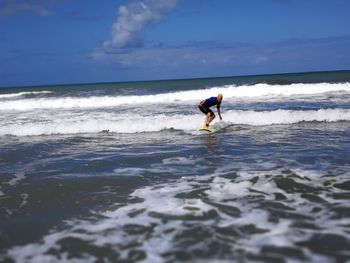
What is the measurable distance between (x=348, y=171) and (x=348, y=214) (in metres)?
2.15

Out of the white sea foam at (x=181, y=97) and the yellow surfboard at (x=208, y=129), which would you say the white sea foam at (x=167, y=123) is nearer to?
the yellow surfboard at (x=208, y=129)

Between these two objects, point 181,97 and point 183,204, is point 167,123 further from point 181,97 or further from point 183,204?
point 181,97

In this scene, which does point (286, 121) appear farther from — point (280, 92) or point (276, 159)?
point (280, 92)

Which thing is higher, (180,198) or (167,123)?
(167,123)

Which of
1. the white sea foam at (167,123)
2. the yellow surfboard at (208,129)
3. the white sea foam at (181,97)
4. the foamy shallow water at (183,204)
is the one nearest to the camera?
the foamy shallow water at (183,204)

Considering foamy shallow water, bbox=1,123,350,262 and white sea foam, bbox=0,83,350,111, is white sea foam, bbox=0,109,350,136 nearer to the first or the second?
foamy shallow water, bbox=1,123,350,262

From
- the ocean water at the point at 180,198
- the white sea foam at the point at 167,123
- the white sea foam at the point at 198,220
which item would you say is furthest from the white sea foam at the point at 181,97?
the white sea foam at the point at 198,220

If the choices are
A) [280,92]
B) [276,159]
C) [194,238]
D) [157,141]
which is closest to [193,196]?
[194,238]

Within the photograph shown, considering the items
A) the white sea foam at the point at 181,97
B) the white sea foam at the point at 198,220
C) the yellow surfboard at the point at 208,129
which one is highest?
the white sea foam at the point at 181,97

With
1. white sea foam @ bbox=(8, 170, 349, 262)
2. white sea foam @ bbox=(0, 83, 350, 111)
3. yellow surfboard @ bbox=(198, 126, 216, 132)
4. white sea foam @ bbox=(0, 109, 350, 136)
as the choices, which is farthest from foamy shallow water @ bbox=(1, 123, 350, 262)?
white sea foam @ bbox=(0, 83, 350, 111)

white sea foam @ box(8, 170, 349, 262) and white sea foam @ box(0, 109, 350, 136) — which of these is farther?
white sea foam @ box(0, 109, 350, 136)

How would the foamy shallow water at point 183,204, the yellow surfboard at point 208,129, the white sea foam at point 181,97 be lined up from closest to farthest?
the foamy shallow water at point 183,204 < the yellow surfboard at point 208,129 < the white sea foam at point 181,97

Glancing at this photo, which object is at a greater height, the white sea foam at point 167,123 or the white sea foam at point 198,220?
the white sea foam at point 167,123

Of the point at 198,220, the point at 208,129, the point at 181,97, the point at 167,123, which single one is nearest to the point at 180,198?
the point at 198,220
